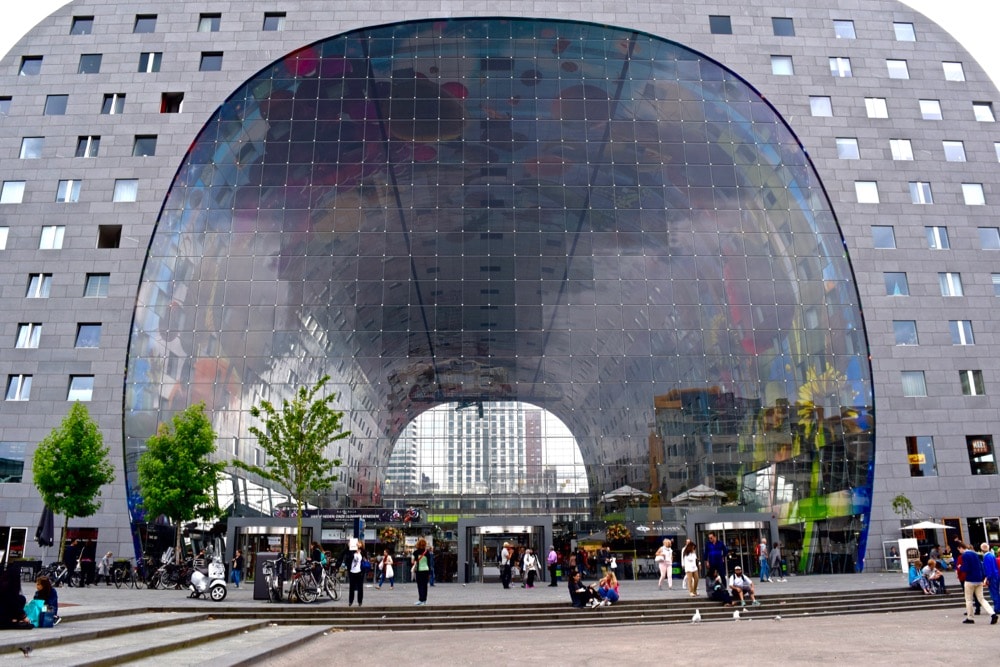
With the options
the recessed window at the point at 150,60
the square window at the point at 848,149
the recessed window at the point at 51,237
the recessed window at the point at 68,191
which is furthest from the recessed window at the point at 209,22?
the square window at the point at 848,149

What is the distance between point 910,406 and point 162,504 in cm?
3503

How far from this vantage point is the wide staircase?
1196cm

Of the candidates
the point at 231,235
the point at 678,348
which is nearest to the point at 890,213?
the point at 678,348

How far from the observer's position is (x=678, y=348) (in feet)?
124

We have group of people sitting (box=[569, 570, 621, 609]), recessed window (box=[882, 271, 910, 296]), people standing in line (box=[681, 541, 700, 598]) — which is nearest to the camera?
group of people sitting (box=[569, 570, 621, 609])

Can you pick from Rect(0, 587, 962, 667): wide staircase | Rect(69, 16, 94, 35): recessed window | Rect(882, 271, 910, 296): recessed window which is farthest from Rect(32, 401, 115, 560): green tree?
Rect(882, 271, 910, 296): recessed window

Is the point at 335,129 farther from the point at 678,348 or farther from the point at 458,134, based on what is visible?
the point at 678,348

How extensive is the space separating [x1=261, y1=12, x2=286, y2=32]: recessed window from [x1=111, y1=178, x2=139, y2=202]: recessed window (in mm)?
11241

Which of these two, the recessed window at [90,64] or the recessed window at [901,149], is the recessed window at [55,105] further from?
the recessed window at [901,149]

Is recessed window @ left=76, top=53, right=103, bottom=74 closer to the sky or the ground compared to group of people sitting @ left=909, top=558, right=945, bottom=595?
closer to the sky

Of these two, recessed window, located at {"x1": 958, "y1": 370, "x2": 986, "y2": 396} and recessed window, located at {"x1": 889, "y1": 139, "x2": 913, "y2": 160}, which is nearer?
recessed window, located at {"x1": 958, "y1": 370, "x2": 986, "y2": 396}

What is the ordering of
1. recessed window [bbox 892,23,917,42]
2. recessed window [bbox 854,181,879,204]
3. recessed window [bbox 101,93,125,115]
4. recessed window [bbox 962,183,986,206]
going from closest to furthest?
recessed window [bbox 854,181,879,204]
recessed window [bbox 962,183,986,206]
recessed window [bbox 101,93,125,115]
recessed window [bbox 892,23,917,42]

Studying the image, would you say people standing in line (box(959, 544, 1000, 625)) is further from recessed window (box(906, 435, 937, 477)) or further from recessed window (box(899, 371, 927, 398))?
recessed window (box(899, 371, 927, 398))

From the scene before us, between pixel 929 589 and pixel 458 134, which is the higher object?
pixel 458 134
